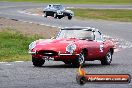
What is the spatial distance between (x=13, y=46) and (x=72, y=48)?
941 centimetres

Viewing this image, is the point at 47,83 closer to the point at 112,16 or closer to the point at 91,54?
the point at 91,54

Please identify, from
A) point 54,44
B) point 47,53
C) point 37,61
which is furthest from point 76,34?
point 47,53

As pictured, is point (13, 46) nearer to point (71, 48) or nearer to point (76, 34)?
point (76, 34)

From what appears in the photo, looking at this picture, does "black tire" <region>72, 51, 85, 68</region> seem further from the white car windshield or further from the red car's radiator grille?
the white car windshield

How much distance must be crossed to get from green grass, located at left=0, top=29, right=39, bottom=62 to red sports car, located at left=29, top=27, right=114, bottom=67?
2.59 m

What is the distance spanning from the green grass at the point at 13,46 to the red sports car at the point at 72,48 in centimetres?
Result: 259

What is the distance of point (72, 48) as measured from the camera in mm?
16141

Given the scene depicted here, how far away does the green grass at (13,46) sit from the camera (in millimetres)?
20241

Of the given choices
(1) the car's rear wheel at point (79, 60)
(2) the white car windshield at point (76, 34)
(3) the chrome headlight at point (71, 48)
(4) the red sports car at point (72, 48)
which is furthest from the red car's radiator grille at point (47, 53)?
(2) the white car windshield at point (76, 34)

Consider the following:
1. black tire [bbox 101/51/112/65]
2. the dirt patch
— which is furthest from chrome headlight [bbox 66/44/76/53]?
the dirt patch

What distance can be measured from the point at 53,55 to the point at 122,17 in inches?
1683

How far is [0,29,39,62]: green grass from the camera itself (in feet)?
66.4

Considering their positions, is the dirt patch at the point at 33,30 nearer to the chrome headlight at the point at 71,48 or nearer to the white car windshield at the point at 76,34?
the white car windshield at the point at 76,34

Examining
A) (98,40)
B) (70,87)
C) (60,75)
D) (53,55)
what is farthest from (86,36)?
(70,87)
